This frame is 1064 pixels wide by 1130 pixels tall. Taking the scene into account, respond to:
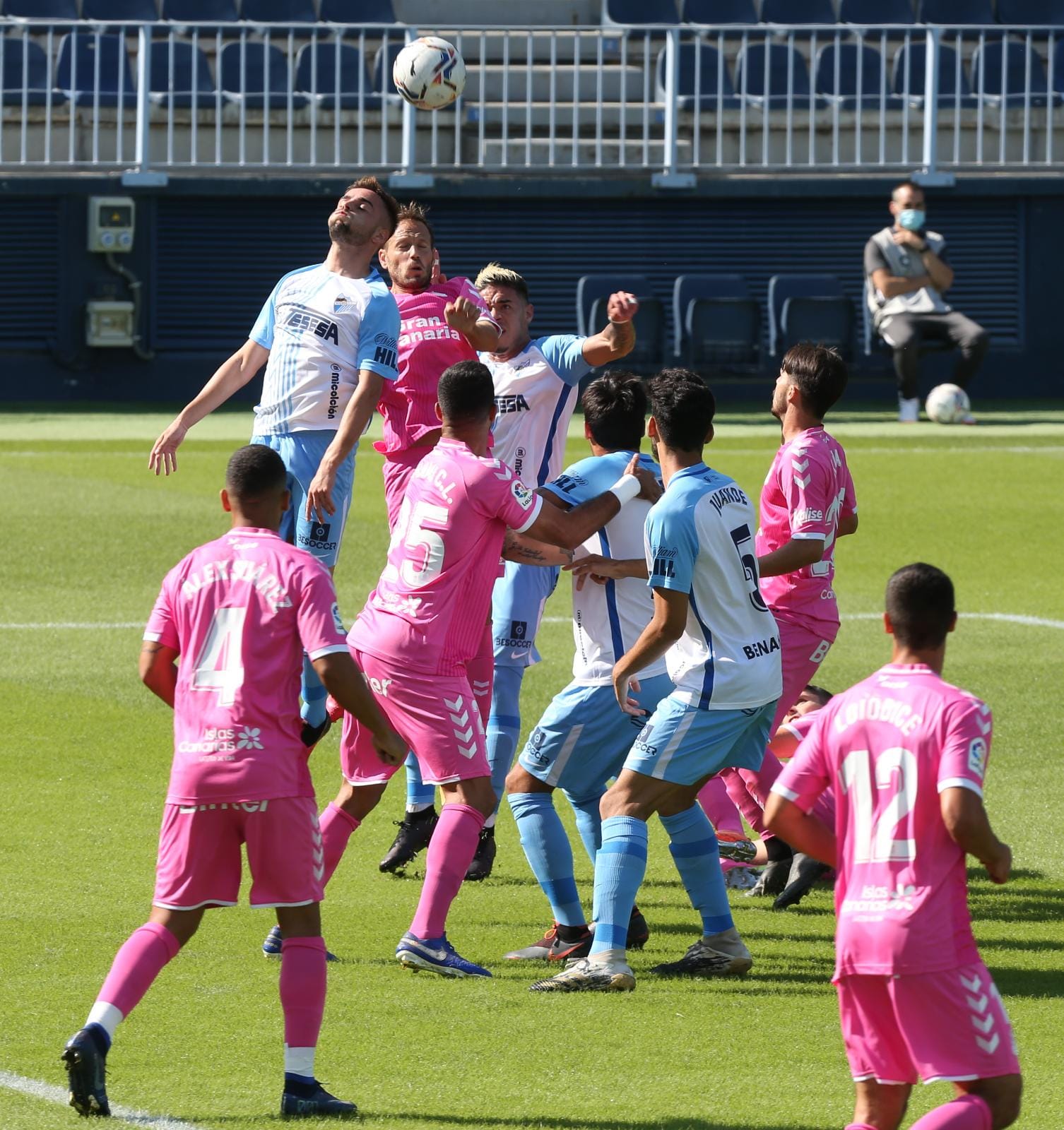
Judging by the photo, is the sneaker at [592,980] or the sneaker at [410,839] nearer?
the sneaker at [592,980]

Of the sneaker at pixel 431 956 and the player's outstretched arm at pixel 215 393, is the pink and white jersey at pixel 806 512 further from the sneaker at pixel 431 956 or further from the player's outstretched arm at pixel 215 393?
the player's outstretched arm at pixel 215 393

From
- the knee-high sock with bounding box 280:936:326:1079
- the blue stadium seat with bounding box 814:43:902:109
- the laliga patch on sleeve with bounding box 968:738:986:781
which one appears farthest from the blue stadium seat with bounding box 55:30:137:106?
the laliga patch on sleeve with bounding box 968:738:986:781

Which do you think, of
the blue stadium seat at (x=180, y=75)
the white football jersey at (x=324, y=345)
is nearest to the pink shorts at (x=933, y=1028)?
the white football jersey at (x=324, y=345)

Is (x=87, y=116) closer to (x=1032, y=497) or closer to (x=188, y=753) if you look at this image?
(x=1032, y=497)

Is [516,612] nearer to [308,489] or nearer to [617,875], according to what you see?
[308,489]

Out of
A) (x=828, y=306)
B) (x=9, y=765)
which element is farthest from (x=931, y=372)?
(x=9, y=765)

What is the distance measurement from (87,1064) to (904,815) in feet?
6.74

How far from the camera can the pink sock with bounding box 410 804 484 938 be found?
6.17m

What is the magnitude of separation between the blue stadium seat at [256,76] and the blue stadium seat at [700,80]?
4.75 metres

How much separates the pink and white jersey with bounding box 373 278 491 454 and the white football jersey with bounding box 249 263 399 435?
1.51ft

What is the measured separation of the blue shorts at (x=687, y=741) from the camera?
600 cm

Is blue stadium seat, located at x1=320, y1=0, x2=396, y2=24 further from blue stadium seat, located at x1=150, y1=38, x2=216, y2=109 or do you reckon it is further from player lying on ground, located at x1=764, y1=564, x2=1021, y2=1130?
player lying on ground, located at x1=764, y1=564, x2=1021, y2=1130

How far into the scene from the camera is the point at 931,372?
85.1 ft

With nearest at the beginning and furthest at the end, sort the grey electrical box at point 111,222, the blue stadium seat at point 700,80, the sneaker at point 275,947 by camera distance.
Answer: the sneaker at point 275,947 → the grey electrical box at point 111,222 → the blue stadium seat at point 700,80
